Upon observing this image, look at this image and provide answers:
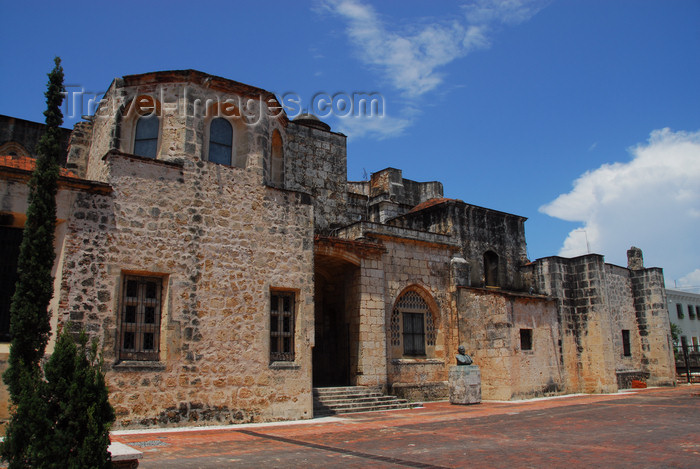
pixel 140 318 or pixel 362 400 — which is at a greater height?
pixel 140 318

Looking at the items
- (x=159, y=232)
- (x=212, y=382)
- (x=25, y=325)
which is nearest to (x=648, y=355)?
(x=212, y=382)

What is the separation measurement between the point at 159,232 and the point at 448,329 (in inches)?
417

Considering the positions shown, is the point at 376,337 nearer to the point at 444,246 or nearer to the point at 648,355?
the point at 444,246

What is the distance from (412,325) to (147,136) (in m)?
9.93

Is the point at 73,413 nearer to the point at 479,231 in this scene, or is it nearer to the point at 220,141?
the point at 220,141

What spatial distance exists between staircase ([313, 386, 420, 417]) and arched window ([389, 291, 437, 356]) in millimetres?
2190

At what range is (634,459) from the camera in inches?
283

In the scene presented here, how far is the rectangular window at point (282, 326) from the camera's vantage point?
12.6 m

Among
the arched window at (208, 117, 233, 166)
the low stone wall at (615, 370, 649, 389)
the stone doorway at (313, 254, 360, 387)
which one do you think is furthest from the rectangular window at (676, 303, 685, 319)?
the arched window at (208, 117, 233, 166)

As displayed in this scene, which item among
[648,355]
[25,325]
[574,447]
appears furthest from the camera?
[648,355]

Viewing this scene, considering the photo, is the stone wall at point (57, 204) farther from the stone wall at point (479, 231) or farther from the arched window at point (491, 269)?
the arched window at point (491, 269)

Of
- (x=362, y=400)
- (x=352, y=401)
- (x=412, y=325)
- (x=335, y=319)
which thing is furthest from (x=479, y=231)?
(x=352, y=401)

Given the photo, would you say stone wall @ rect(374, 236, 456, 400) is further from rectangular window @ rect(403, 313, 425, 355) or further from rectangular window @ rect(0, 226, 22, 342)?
rectangular window @ rect(0, 226, 22, 342)

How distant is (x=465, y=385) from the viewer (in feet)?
51.5
